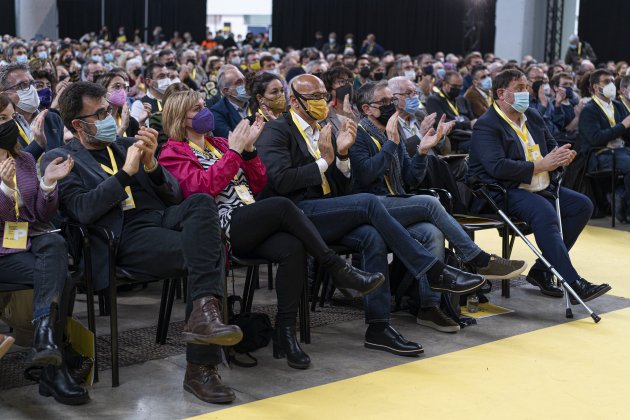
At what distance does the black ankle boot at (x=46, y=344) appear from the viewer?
324cm

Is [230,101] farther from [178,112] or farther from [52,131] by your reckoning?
[178,112]

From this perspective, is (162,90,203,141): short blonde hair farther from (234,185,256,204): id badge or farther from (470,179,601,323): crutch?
(470,179,601,323): crutch

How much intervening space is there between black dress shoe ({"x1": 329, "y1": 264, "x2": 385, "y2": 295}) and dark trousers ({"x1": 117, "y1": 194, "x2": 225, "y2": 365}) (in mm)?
586

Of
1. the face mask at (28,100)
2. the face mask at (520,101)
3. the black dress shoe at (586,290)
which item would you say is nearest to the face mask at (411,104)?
the face mask at (520,101)

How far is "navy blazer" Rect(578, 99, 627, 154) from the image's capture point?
25.0 feet

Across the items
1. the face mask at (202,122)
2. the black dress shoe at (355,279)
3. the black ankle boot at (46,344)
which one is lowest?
the black ankle boot at (46,344)

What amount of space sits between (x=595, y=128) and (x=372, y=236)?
13.4 feet

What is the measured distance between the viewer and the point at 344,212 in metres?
4.35

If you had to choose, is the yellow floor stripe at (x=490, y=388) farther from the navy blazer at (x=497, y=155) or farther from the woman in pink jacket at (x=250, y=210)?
the navy blazer at (x=497, y=155)

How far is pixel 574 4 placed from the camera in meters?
20.7

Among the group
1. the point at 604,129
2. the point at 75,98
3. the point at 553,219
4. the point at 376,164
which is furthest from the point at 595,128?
the point at 75,98

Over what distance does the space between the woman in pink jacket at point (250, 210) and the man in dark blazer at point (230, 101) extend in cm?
214

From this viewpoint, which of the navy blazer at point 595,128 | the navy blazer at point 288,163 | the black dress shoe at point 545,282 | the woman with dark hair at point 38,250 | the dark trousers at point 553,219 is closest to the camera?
the woman with dark hair at point 38,250

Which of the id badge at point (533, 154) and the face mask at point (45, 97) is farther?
the face mask at point (45, 97)
